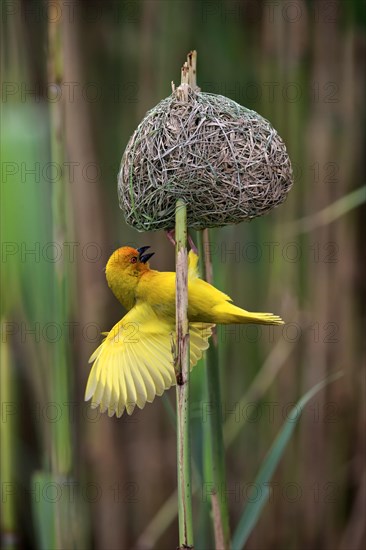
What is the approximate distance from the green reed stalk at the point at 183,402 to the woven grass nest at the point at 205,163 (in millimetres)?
114

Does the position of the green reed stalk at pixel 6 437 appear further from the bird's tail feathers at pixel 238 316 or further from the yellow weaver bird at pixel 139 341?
the bird's tail feathers at pixel 238 316

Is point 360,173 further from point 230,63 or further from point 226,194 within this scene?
point 226,194

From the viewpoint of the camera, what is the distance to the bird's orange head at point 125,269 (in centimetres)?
195

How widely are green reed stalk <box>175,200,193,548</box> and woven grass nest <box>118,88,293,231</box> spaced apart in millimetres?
114

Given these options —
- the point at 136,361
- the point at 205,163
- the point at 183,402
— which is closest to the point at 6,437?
the point at 136,361

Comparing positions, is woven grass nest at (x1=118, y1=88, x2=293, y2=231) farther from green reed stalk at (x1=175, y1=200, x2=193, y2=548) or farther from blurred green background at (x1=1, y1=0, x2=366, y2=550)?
blurred green background at (x1=1, y1=0, x2=366, y2=550)

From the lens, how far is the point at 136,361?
1.92 m

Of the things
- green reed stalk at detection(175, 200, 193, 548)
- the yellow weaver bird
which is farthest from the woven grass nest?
the yellow weaver bird

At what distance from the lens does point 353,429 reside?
3139 mm

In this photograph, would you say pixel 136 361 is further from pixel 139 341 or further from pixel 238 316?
pixel 238 316

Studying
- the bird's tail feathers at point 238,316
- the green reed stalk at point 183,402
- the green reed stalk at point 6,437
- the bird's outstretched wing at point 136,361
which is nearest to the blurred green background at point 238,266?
the green reed stalk at point 6,437

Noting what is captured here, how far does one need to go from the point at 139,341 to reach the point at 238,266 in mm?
1114

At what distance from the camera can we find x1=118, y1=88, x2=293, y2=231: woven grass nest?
1.63 m

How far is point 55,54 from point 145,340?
731 mm
